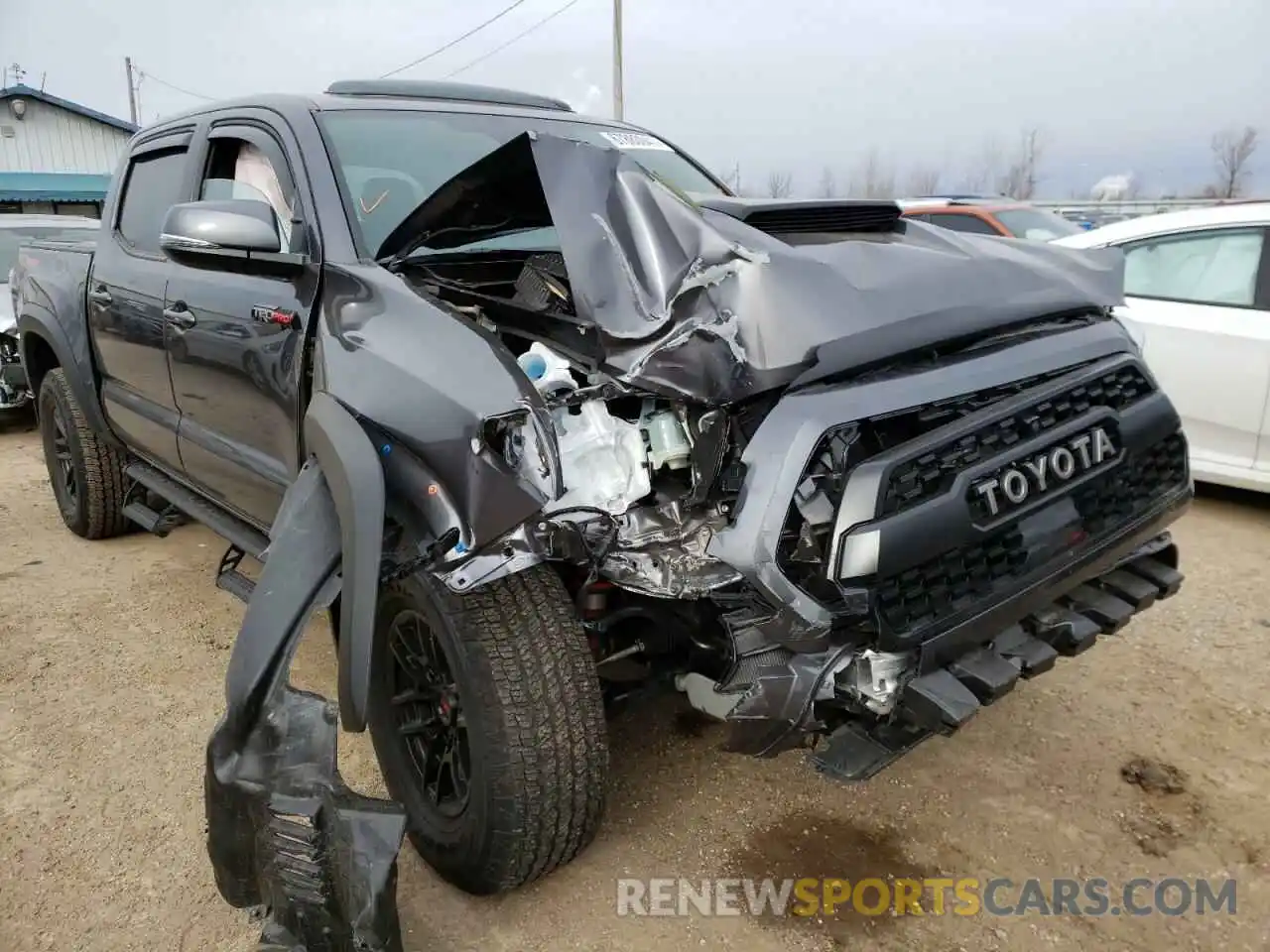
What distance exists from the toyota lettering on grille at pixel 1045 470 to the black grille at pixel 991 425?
2.2 inches

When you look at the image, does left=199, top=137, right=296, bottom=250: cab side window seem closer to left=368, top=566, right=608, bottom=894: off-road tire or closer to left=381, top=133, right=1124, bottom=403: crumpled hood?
left=381, top=133, right=1124, bottom=403: crumpled hood

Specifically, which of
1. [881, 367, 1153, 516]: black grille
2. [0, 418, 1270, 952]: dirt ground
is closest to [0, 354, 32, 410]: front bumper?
[0, 418, 1270, 952]: dirt ground

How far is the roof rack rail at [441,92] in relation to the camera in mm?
3287

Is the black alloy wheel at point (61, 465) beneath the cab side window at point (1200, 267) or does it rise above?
beneath

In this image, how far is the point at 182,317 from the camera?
317 cm

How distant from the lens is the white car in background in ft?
15.5

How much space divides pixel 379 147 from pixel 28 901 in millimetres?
2245

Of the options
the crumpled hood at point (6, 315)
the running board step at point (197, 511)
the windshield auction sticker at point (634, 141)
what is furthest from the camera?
the crumpled hood at point (6, 315)

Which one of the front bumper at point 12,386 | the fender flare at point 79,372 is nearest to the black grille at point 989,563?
the fender flare at point 79,372

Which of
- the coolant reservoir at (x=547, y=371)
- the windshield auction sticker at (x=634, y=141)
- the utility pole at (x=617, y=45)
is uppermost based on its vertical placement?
the utility pole at (x=617, y=45)

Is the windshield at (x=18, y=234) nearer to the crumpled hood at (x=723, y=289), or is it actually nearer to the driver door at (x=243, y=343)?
the driver door at (x=243, y=343)

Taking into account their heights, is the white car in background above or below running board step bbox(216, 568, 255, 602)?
above

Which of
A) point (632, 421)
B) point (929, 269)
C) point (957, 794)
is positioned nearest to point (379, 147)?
point (632, 421)

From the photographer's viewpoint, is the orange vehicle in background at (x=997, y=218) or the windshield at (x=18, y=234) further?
the windshield at (x=18, y=234)
